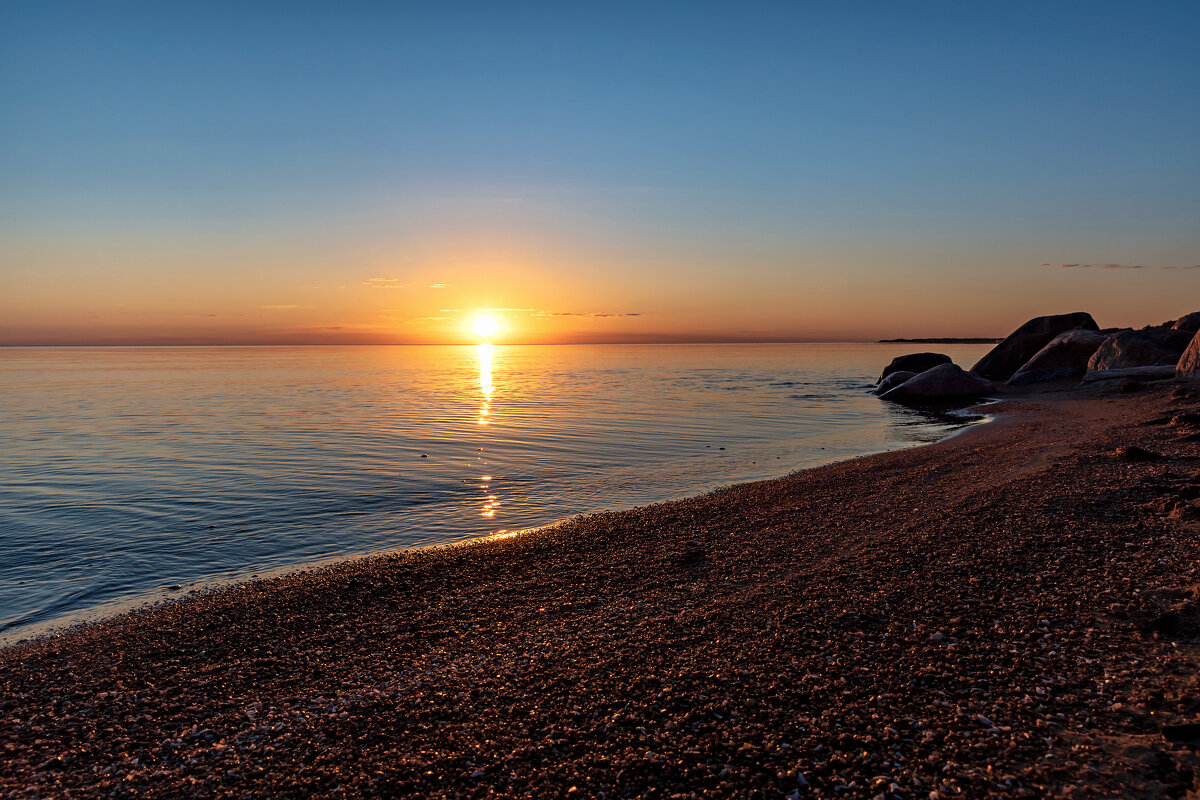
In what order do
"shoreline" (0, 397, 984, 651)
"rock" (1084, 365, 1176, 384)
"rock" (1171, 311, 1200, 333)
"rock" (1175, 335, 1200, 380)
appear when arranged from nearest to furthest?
"shoreline" (0, 397, 984, 651), "rock" (1175, 335, 1200, 380), "rock" (1084, 365, 1176, 384), "rock" (1171, 311, 1200, 333)

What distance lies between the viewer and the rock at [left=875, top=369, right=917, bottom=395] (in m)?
35.0

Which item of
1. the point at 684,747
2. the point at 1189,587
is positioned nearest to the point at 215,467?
the point at 684,747

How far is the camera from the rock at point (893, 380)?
35000 mm

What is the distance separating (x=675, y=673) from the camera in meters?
4.96

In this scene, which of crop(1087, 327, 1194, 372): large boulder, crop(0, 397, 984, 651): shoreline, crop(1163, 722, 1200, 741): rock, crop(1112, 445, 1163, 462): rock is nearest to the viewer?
crop(1163, 722, 1200, 741): rock

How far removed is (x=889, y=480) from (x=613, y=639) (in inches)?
345

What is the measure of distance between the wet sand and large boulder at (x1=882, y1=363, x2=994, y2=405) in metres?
23.5

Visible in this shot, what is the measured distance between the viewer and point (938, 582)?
6.43 meters

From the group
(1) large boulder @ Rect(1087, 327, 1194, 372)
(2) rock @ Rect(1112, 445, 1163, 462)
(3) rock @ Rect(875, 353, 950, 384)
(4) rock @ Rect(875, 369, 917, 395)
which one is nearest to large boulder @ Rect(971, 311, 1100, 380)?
(3) rock @ Rect(875, 353, 950, 384)

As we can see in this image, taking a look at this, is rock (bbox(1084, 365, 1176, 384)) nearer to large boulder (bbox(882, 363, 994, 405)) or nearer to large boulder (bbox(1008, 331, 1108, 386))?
large boulder (bbox(1008, 331, 1108, 386))

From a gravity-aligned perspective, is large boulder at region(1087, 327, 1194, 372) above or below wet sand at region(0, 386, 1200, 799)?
above

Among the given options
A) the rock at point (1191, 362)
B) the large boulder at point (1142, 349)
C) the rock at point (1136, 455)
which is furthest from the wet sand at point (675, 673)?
the large boulder at point (1142, 349)

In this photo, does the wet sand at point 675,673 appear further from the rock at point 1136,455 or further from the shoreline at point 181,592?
the rock at point 1136,455

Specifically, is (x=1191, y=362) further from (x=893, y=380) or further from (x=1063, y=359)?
(x=893, y=380)
